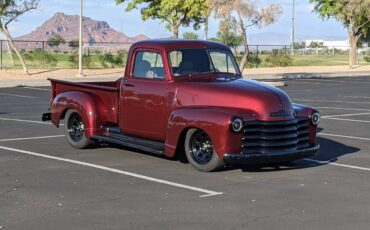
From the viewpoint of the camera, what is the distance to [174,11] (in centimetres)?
3828

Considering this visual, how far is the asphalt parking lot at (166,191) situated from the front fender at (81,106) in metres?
0.47

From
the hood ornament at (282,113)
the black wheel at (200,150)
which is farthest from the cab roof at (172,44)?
the hood ornament at (282,113)

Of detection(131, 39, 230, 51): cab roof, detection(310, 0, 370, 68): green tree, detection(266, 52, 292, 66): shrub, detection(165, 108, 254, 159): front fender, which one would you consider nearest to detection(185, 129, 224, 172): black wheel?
detection(165, 108, 254, 159): front fender

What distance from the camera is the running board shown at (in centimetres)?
940

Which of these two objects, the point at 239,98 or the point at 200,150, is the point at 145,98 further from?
the point at 239,98

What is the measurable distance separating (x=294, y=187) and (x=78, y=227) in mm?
3130

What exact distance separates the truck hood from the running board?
747mm

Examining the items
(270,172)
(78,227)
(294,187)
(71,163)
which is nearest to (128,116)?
(71,163)

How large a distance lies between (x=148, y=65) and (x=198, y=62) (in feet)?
2.62

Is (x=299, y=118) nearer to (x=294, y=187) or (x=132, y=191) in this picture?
(x=294, y=187)

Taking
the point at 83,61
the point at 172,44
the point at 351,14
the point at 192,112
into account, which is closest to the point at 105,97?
the point at 172,44

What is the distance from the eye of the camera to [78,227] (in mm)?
6074

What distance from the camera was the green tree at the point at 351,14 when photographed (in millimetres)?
49562

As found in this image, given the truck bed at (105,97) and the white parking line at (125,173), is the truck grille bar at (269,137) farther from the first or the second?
the truck bed at (105,97)
